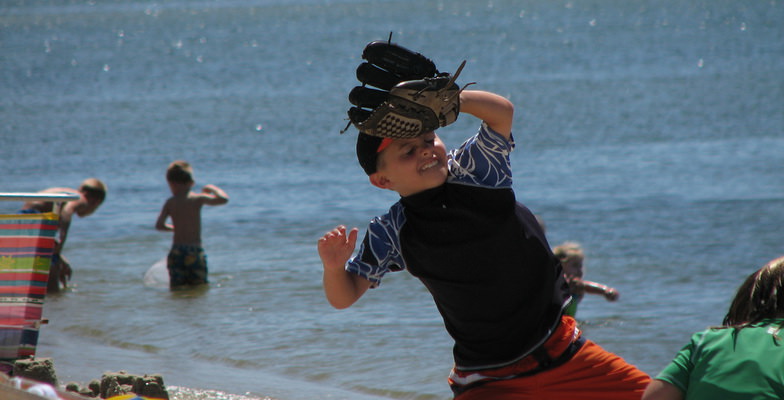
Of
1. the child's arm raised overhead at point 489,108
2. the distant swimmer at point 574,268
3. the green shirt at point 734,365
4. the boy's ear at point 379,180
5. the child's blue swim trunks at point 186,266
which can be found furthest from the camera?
the child's blue swim trunks at point 186,266

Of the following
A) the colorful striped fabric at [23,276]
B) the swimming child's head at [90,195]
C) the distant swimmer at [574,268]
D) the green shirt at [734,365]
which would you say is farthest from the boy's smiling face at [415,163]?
the swimming child's head at [90,195]

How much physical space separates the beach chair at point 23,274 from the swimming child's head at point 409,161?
260 centimetres

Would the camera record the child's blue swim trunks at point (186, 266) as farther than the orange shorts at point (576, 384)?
Yes

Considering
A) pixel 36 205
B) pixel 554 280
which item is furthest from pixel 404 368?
pixel 554 280

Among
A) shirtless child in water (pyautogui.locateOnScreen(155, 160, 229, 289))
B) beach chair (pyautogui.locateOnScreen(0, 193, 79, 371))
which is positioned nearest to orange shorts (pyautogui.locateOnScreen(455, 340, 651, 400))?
beach chair (pyautogui.locateOnScreen(0, 193, 79, 371))

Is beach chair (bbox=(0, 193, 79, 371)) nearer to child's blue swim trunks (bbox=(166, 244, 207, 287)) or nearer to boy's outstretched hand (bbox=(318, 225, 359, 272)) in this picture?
boy's outstretched hand (bbox=(318, 225, 359, 272))

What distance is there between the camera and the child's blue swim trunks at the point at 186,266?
388 inches

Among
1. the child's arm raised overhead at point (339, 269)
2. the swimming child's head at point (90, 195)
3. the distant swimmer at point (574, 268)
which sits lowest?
the child's arm raised overhead at point (339, 269)

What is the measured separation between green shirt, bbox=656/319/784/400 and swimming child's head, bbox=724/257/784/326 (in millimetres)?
40

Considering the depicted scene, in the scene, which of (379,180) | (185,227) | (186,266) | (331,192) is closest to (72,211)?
(185,227)

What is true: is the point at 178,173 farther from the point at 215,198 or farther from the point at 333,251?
the point at 333,251

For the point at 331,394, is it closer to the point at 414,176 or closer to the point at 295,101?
the point at 414,176

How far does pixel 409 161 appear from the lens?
10.3ft

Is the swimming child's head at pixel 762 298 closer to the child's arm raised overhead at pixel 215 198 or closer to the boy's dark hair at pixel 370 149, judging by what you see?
the boy's dark hair at pixel 370 149
